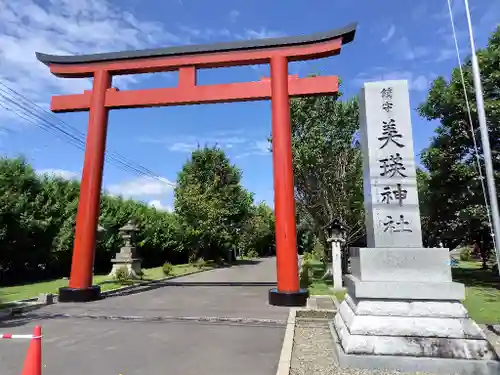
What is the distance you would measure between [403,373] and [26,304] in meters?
9.63

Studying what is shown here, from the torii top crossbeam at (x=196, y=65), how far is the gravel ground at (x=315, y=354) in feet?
22.7

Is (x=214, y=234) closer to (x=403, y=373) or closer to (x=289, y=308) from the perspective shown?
(x=289, y=308)

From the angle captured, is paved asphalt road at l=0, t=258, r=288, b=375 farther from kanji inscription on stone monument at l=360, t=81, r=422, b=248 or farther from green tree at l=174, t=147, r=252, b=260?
green tree at l=174, t=147, r=252, b=260

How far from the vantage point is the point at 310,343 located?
20.5 ft

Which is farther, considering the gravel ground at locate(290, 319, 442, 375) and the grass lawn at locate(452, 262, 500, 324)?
the grass lawn at locate(452, 262, 500, 324)

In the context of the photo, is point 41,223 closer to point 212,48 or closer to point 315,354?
point 212,48

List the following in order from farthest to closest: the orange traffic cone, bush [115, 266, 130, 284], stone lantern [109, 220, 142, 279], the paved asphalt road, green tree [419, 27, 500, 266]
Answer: stone lantern [109, 220, 142, 279] < bush [115, 266, 130, 284] < green tree [419, 27, 500, 266] < the paved asphalt road < the orange traffic cone

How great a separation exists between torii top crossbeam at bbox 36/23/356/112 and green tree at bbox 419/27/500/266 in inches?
225

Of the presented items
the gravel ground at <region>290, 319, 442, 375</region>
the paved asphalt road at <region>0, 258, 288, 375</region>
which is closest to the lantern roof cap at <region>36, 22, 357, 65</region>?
the paved asphalt road at <region>0, 258, 288, 375</region>

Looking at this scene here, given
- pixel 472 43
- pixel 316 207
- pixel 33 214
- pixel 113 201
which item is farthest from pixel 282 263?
pixel 113 201

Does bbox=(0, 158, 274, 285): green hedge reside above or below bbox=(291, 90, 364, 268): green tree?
below

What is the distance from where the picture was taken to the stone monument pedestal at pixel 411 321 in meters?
4.82

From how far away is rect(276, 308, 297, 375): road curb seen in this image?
478 centimetres

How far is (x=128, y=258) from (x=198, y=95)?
34.4 feet
